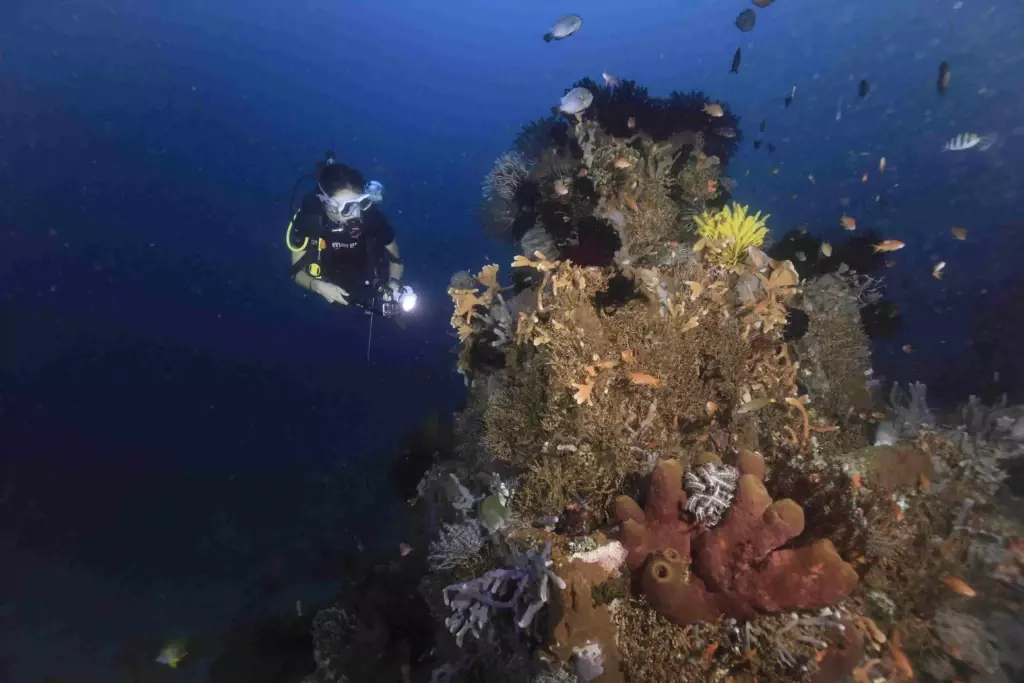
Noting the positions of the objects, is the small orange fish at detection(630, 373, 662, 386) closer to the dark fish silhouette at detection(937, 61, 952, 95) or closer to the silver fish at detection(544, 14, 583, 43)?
the silver fish at detection(544, 14, 583, 43)

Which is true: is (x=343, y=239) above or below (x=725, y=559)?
above

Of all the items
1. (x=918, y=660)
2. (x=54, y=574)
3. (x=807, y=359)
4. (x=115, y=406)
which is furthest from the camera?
(x=115, y=406)

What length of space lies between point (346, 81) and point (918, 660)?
14638 centimetres

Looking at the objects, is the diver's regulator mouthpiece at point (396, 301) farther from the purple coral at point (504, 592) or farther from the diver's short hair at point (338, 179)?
the purple coral at point (504, 592)

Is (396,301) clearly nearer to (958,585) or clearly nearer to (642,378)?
(642,378)

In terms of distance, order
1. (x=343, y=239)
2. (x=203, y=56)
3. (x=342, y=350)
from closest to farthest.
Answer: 1. (x=343, y=239)
2. (x=342, y=350)
3. (x=203, y=56)

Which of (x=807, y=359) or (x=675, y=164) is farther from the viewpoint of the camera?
(x=675, y=164)

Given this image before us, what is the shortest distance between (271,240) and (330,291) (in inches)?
3173

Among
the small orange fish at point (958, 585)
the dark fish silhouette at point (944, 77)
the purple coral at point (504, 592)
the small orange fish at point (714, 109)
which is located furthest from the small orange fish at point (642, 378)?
the dark fish silhouette at point (944, 77)

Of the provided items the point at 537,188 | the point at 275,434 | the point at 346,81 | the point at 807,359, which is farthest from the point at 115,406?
the point at 346,81

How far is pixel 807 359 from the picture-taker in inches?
239

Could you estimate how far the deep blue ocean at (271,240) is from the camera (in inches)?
734

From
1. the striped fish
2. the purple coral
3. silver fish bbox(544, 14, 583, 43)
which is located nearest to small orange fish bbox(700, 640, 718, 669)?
the purple coral

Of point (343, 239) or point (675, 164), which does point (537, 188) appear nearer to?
point (675, 164)
